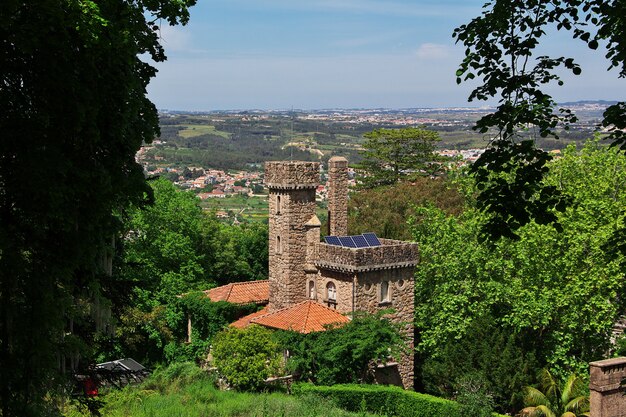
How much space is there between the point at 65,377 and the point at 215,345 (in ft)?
52.7

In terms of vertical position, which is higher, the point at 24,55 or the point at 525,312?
the point at 24,55

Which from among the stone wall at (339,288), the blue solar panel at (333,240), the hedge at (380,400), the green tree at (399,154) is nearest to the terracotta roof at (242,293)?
the stone wall at (339,288)

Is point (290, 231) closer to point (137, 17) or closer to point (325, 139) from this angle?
point (137, 17)

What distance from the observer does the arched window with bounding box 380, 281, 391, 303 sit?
27.4 metres

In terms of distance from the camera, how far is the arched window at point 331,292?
90.4 feet

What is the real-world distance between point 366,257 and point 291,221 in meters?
3.07

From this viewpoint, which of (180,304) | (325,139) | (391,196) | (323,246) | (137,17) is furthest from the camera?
(325,139)

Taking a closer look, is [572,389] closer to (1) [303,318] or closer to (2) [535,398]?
(2) [535,398]

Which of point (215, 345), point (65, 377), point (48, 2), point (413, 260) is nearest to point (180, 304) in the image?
point (215, 345)

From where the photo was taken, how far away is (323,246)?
27547mm

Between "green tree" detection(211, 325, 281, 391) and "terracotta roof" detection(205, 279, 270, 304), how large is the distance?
446 cm

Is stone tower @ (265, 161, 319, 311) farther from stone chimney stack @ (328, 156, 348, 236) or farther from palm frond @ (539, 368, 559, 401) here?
palm frond @ (539, 368, 559, 401)

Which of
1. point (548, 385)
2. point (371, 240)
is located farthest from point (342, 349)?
point (548, 385)

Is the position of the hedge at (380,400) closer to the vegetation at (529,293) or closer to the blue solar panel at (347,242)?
the vegetation at (529,293)
